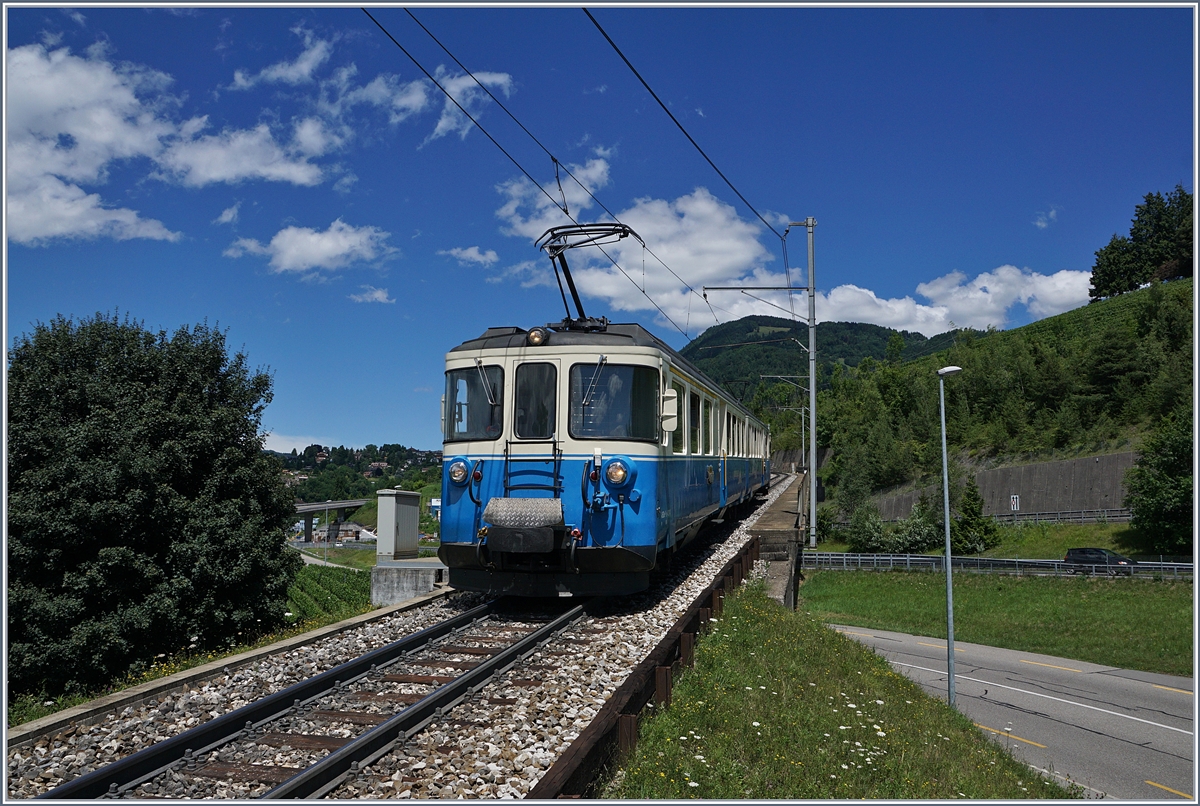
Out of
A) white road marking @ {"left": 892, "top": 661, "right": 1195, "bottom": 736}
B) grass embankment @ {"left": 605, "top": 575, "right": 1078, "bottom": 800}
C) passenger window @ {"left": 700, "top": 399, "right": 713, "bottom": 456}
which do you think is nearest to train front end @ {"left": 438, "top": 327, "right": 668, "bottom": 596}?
grass embankment @ {"left": 605, "top": 575, "right": 1078, "bottom": 800}

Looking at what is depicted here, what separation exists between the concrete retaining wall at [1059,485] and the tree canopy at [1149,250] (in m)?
57.8

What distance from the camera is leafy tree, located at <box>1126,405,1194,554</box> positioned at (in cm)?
4231

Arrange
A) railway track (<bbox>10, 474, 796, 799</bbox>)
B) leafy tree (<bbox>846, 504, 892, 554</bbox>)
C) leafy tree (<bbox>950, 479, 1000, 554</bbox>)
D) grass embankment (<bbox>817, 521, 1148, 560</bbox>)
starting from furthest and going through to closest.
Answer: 1. leafy tree (<bbox>846, 504, 892, 554</bbox>)
2. leafy tree (<bbox>950, 479, 1000, 554</bbox>)
3. grass embankment (<bbox>817, 521, 1148, 560</bbox>)
4. railway track (<bbox>10, 474, 796, 799</bbox>)

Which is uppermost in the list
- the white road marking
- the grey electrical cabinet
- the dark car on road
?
the grey electrical cabinet

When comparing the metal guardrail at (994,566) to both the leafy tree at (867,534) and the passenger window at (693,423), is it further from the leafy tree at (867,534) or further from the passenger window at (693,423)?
the passenger window at (693,423)

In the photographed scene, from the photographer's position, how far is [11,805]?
3.95 m

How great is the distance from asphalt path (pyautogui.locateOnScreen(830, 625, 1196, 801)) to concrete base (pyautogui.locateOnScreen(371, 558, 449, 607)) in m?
9.69

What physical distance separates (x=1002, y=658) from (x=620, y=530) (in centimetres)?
2704

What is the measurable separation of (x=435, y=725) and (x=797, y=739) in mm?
2964

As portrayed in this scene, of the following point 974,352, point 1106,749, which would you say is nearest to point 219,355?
point 1106,749

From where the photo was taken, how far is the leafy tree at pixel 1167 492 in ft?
139

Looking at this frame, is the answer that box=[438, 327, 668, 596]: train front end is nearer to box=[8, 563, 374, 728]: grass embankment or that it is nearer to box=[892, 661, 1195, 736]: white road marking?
box=[8, 563, 374, 728]: grass embankment

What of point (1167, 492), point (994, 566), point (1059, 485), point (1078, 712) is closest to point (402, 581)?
point (1078, 712)

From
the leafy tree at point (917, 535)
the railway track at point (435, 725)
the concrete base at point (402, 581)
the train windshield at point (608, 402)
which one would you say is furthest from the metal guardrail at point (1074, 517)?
the railway track at point (435, 725)
